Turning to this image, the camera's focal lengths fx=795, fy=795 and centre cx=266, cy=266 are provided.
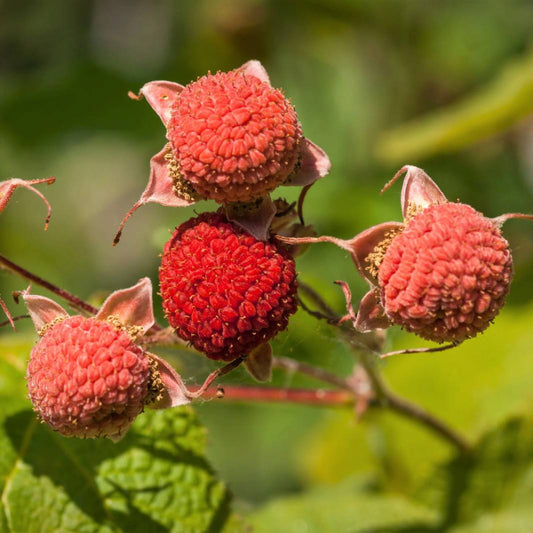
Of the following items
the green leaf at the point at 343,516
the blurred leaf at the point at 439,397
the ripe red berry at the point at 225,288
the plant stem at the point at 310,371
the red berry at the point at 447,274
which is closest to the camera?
the red berry at the point at 447,274

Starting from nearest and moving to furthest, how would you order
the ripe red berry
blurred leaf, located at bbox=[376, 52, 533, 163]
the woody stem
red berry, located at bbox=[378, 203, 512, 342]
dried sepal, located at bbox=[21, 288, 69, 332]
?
red berry, located at bbox=[378, 203, 512, 342] → the ripe red berry → dried sepal, located at bbox=[21, 288, 69, 332] → the woody stem → blurred leaf, located at bbox=[376, 52, 533, 163]

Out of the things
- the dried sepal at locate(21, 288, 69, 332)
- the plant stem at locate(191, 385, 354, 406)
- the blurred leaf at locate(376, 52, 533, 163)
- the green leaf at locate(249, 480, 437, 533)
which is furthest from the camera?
the blurred leaf at locate(376, 52, 533, 163)

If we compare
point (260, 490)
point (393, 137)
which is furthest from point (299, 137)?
point (260, 490)

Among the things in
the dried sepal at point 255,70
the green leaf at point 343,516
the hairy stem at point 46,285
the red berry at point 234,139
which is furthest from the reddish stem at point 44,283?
→ the green leaf at point 343,516

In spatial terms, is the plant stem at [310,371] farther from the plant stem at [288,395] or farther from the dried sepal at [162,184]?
the dried sepal at [162,184]

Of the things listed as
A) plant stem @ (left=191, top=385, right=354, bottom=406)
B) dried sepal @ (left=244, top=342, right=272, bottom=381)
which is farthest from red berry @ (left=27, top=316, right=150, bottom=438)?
plant stem @ (left=191, top=385, right=354, bottom=406)

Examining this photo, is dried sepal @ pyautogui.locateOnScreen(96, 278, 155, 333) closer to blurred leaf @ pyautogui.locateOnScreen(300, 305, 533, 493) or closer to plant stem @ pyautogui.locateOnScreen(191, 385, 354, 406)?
plant stem @ pyautogui.locateOnScreen(191, 385, 354, 406)
